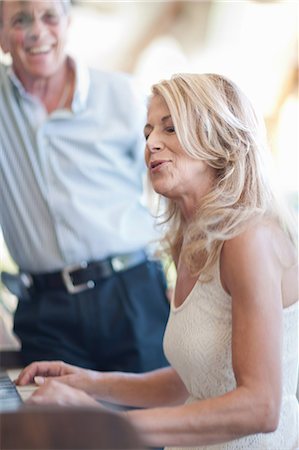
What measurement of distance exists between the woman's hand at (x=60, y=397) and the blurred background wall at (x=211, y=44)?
328cm

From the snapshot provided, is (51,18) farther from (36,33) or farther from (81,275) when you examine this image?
(81,275)

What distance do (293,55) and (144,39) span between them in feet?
2.86

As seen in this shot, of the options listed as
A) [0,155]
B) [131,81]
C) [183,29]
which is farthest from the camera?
[183,29]

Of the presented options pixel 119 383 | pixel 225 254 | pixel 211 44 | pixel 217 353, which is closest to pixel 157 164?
pixel 225 254

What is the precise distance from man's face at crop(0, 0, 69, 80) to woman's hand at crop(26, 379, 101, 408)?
3.74 ft

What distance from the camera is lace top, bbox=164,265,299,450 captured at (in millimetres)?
1611

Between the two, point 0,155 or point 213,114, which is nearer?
point 213,114

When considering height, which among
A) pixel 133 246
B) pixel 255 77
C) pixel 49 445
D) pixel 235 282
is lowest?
pixel 255 77

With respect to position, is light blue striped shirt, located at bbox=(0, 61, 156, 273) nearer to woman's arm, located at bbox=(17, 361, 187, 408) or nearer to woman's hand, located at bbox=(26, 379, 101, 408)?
woman's arm, located at bbox=(17, 361, 187, 408)

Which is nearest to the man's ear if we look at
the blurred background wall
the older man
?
the older man

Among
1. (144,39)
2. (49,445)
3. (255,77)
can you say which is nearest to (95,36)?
(144,39)

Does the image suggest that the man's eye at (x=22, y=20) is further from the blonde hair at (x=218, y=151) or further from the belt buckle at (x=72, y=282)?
the blonde hair at (x=218, y=151)

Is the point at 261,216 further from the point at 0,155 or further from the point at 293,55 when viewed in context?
the point at 293,55

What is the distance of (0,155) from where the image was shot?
2.36 meters
